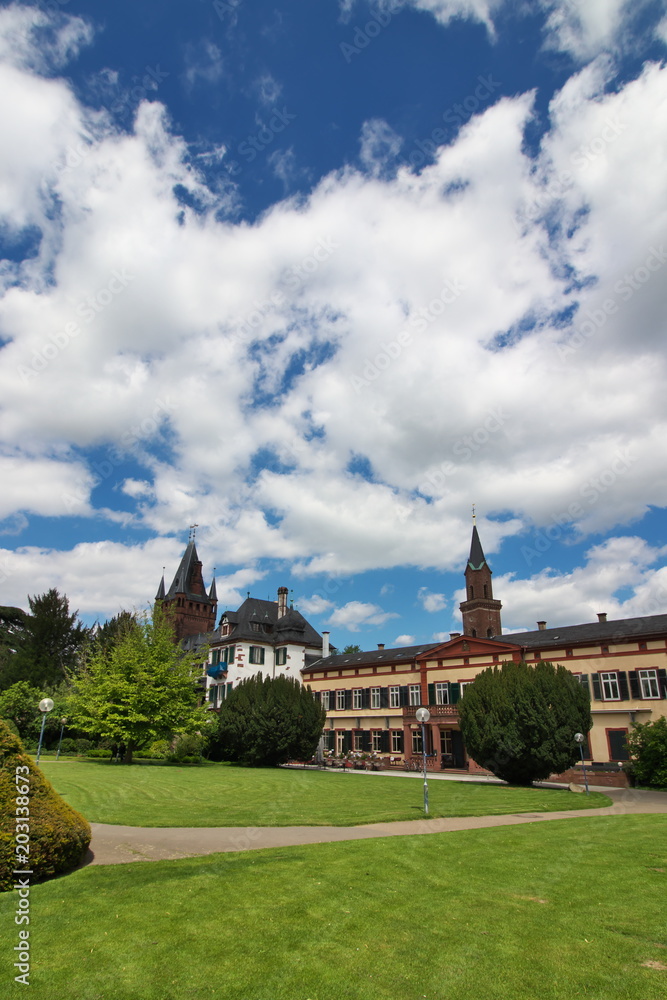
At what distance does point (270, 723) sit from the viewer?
3938 centimetres

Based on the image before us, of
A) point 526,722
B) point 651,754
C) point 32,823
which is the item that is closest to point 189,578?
point 526,722

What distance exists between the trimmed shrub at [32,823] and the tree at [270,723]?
31281 mm

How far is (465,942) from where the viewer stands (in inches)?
260

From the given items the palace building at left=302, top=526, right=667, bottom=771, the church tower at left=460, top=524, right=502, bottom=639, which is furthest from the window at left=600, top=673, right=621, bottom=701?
the church tower at left=460, top=524, right=502, bottom=639

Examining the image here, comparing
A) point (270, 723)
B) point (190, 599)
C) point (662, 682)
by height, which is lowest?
point (270, 723)

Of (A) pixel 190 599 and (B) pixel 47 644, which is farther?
(A) pixel 190 599

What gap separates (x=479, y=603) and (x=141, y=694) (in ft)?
133

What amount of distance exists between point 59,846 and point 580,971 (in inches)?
294

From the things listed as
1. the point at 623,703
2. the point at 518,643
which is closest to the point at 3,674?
the point at 518,643

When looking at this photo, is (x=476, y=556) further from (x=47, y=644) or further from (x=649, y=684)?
(x=47, y=644)

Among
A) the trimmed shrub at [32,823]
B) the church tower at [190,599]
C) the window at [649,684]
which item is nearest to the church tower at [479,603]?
the window at [649,684]

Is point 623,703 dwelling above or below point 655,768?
above

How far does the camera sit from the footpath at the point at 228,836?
36.1 ft

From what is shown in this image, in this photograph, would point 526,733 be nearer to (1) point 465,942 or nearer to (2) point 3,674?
(1) point 465,942
